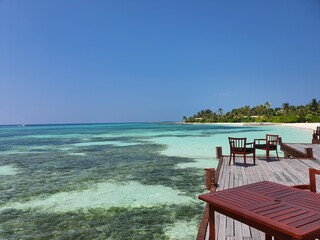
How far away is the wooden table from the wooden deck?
1291 millimetres

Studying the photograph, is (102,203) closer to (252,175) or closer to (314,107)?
(252,175)

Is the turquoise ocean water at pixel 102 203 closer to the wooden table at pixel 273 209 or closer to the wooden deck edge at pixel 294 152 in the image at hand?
the wooden table at pixel 273 209

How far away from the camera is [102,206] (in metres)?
7.20

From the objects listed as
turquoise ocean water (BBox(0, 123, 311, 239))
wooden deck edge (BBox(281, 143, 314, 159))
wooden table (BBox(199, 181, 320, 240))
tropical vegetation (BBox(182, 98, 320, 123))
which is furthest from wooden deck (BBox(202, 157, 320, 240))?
tropical vegetation (BBox(182, 98, 320, 123))

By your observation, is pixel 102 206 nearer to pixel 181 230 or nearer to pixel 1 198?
pixel 181 230

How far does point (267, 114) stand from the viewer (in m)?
96.6

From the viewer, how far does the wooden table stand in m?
1.99

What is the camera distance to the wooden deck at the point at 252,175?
408 centimetres

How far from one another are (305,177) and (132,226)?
5885 millimetres

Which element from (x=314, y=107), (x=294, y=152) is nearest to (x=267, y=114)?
(x=314, y=107)

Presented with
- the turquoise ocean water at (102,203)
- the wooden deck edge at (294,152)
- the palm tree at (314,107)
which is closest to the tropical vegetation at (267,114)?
the palm tree at (314,107)

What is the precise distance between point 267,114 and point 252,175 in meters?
98.7

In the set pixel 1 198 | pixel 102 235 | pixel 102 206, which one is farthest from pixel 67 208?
pixel 1 198

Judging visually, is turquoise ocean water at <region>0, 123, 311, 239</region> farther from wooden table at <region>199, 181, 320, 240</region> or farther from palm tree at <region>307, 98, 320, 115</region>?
palm tree at <region>307, 98, 320, 115</region>
